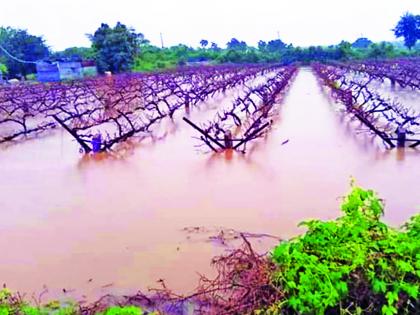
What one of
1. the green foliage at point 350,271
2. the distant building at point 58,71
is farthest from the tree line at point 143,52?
the green foliage at point 350,271

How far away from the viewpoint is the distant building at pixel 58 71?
41875mm

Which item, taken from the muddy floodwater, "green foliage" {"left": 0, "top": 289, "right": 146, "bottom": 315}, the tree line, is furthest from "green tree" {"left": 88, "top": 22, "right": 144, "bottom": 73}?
"green foliage" {"left": 0, "top": 289, "right": 146, "bottom": 315}

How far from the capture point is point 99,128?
18609 mm

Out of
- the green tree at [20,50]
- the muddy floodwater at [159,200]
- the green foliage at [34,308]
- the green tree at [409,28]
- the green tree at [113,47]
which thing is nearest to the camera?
the green foliage at [34,308]

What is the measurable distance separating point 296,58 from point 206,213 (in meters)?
63.0

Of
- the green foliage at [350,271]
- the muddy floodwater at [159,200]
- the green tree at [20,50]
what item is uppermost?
the green tree at [20,50]

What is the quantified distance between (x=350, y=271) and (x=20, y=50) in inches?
1968

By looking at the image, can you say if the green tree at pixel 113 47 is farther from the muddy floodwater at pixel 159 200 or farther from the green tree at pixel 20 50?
the muddy floodwater at pixel 159 200

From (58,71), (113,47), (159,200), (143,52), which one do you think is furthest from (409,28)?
(159,200)

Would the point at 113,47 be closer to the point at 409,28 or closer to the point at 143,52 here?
the point at 143,52

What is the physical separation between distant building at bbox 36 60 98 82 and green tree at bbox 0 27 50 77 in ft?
16.1

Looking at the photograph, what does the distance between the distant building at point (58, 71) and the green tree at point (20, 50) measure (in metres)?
4.89

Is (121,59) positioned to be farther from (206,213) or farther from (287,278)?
(287,278)

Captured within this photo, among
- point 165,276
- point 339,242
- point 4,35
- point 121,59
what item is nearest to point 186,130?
point 165,276
